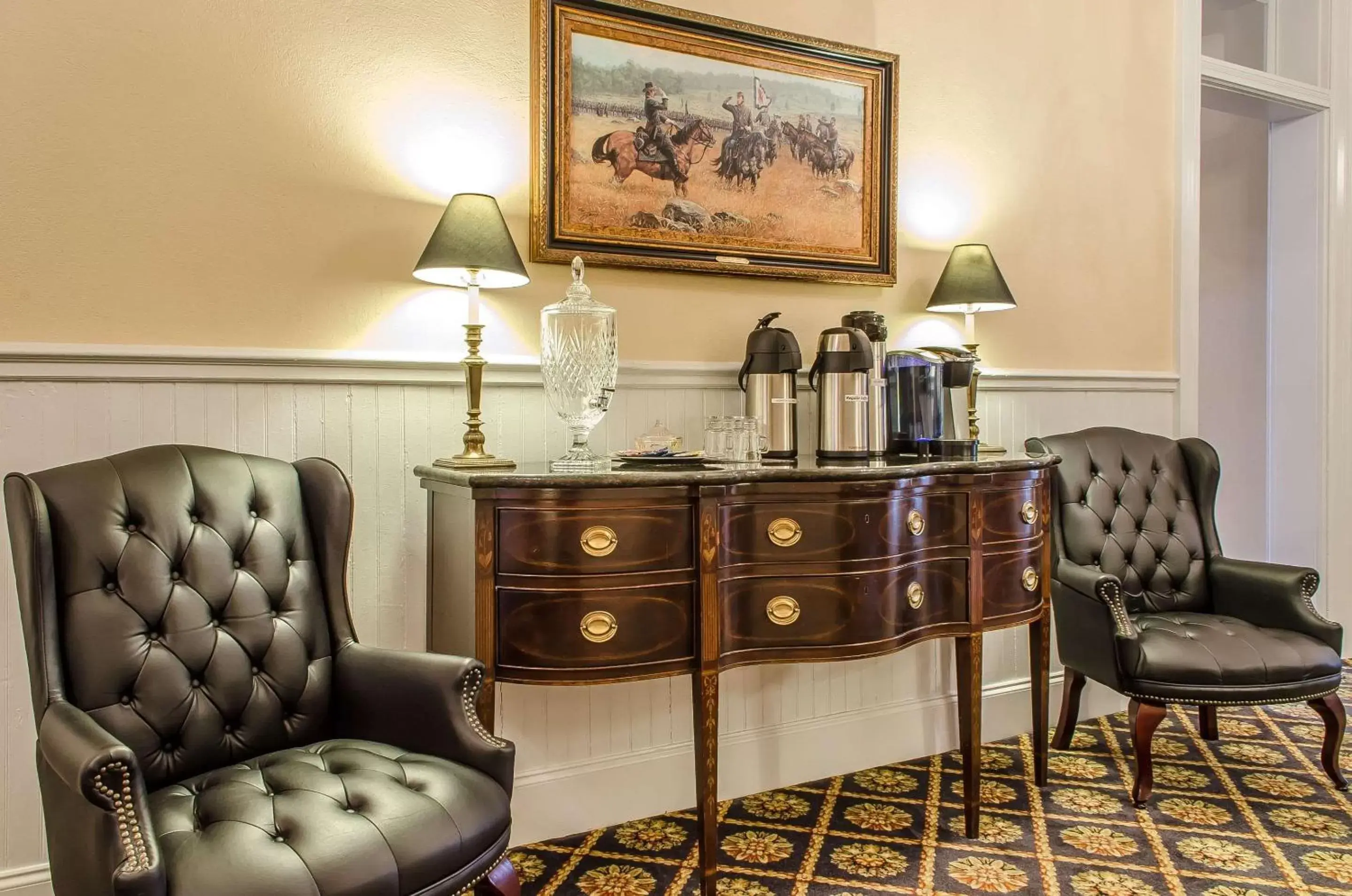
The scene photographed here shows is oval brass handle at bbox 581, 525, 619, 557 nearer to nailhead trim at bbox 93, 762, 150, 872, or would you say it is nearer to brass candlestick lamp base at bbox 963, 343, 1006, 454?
nailhead trim at bbox 93, 762, 150, 872

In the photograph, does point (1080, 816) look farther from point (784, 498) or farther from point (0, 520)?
point (0, 520)

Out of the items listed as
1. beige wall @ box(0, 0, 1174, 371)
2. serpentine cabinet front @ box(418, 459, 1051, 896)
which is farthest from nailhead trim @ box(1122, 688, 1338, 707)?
beige wall @ box(0, 0, 1174, 371)

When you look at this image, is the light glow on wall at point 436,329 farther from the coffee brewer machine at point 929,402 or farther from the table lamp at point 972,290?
the table lamp at point 972,290

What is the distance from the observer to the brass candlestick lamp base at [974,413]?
9.07 ft

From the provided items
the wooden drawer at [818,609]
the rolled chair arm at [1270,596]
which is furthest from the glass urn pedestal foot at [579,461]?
the rolled chair arm at [1270,596]

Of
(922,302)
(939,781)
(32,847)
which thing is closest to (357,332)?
(32,847)

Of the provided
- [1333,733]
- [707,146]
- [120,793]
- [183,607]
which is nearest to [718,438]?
[707,146]

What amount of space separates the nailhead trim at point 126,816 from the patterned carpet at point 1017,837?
1.14 m

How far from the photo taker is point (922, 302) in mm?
3066

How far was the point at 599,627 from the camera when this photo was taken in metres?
1.93

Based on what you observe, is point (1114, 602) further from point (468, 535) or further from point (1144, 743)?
point (468, 535)

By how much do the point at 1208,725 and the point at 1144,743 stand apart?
759mm

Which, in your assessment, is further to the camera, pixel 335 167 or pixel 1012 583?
pixel 1012 583

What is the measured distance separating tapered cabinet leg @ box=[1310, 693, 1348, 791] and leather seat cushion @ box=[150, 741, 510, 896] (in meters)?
2.51
